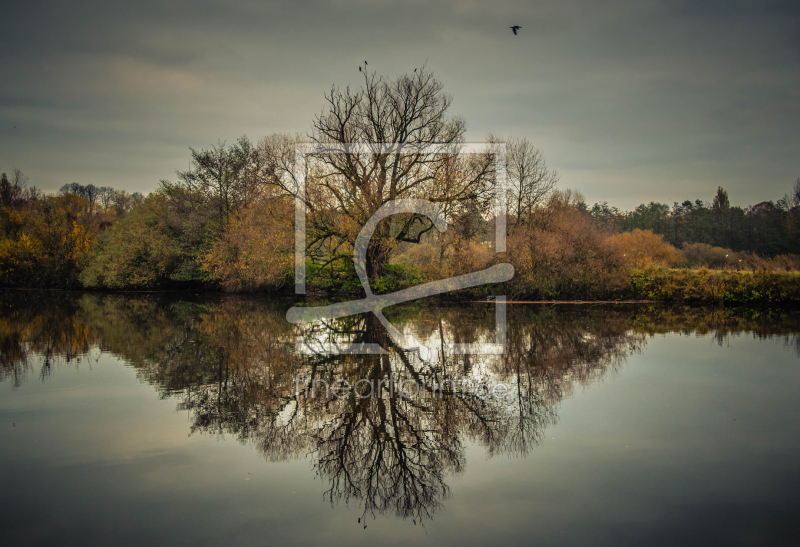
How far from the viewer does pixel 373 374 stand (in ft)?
31.5

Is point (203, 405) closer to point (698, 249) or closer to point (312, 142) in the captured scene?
point (312, 142)

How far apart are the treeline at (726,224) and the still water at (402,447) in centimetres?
3967

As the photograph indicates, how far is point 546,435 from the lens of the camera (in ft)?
21.1

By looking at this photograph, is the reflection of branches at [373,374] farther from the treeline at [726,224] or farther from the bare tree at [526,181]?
the treeline at [726,224]

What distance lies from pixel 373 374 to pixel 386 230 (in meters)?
16.4

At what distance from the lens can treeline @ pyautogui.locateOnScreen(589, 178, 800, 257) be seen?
167 ft

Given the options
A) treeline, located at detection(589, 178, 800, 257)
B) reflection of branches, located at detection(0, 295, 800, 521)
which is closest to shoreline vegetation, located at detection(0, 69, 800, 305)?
reflection of branches, located at detection(0, 295, 800, 521)

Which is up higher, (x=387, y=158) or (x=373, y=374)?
(x=387, y=158)

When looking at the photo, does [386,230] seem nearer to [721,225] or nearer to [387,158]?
[387,158]

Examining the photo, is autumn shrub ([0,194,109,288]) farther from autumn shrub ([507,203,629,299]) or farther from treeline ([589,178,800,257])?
treeline ([589,178,800,257])

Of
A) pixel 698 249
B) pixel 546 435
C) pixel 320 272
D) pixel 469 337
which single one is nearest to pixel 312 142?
pixel 320 272

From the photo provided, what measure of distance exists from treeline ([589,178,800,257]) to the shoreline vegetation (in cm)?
2175

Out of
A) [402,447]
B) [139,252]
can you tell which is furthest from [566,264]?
[139,252]

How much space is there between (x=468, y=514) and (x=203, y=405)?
4737 millimetres
